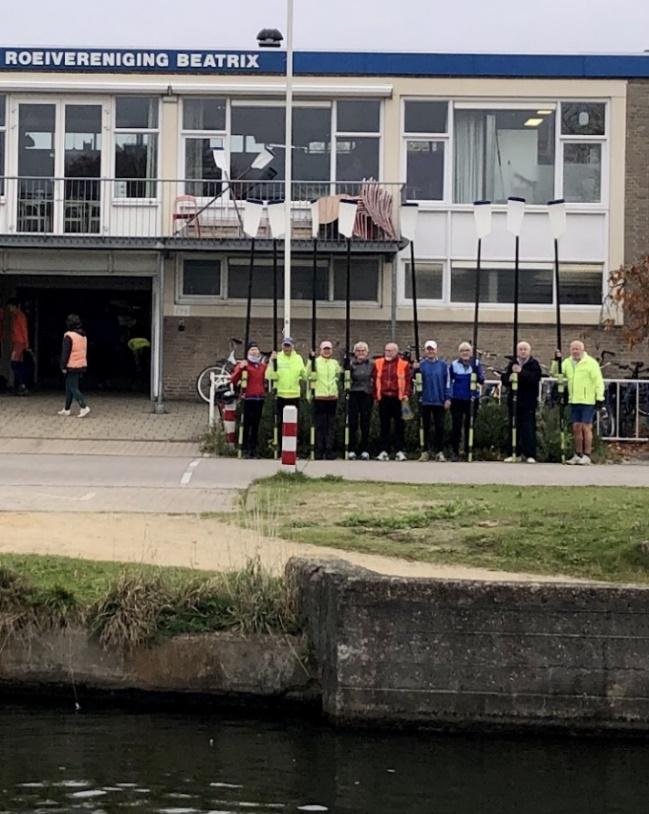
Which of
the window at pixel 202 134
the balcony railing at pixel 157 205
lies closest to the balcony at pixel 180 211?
the balcony railing at pixel 157 205

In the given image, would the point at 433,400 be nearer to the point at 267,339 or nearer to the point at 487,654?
the point at 267,339

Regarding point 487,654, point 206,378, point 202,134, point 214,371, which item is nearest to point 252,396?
point 214,371

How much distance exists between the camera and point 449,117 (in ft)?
95.0

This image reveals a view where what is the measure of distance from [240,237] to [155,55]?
4.27 metres

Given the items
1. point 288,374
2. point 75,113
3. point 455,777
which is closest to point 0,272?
point 75,113

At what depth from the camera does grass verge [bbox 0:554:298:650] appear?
9.84 m

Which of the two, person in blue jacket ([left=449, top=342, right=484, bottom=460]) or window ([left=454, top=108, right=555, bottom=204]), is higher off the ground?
window ([left=454, top=108, right=555, bottom=204])

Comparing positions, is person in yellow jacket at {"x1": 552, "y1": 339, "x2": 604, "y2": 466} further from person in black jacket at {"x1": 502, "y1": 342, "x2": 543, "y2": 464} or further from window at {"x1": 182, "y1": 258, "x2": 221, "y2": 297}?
window at {"x1": 182, "y1": 258, "x2": 221, "y2": 297}

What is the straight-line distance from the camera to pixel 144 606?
32.6 ft

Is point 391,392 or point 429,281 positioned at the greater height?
point 429,281

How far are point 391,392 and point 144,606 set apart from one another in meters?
11.6

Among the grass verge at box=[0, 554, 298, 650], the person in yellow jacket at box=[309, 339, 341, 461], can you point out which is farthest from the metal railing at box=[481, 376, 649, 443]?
the grass verge at box=[0, 554, 298, 650]

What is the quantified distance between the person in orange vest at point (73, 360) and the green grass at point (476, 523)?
31.6 ft

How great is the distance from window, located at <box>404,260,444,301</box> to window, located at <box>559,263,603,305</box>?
95.3 inches
